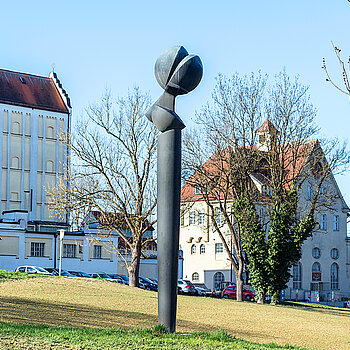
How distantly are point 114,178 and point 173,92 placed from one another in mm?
28010

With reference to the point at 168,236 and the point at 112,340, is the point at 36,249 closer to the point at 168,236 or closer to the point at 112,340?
the point at 168,236

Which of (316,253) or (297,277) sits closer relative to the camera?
(297,277)

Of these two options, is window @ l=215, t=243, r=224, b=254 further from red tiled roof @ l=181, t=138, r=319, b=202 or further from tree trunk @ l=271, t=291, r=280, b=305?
tree trunk @ l=271, t=291, r=280, b=305

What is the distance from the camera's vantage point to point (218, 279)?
6988cm

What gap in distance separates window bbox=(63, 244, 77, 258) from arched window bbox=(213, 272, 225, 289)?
652 inches

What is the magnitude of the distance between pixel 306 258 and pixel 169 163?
206ft

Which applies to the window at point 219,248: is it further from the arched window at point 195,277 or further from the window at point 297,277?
the window at point 297,277

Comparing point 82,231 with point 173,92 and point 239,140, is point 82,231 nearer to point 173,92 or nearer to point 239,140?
point 239,140

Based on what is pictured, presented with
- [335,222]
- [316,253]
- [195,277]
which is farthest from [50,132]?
[335,222]

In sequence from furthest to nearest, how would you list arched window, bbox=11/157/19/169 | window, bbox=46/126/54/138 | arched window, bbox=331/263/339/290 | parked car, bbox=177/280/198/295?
window, bbox=46/126/54/138, arched window, bbox=11/157/19/169, arched window, bbox=331/263/339/290, parked car, bbox=177/280/198/295

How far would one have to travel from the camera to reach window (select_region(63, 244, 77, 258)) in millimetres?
60669

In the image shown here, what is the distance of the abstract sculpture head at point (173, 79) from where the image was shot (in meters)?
11.6

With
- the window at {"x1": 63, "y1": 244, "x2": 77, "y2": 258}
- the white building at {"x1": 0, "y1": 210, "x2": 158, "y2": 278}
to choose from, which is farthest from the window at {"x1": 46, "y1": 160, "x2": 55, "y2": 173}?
the window at {"x1": 63, "y1": 244, "x2": 77, "y2": 258}

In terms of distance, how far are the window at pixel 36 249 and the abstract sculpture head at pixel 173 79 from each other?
48.8 meters
